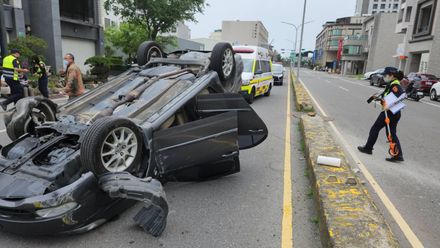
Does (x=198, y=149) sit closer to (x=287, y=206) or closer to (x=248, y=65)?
(x=287, y=206)

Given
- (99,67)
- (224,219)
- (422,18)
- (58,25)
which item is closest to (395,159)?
(224,219)

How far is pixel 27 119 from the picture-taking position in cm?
434

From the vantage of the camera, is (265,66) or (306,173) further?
(265,66)

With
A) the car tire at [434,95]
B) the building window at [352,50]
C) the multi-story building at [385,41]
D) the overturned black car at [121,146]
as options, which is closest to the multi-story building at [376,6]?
the building window at [352,50]

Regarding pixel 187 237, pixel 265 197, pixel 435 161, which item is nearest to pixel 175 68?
pixel 265 197

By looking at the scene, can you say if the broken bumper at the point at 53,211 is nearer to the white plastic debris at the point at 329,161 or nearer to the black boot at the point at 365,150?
the white plastic debris at the point at 329,161

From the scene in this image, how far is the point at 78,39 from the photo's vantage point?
81.1 feet

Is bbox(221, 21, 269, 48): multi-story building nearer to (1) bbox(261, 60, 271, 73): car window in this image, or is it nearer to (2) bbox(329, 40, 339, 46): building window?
(2) bbox(329, 40, 339, 46): building window

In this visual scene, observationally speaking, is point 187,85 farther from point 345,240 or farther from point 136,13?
point 136,13

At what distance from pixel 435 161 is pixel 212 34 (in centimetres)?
14392

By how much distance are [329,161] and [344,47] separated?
83687 millimetres

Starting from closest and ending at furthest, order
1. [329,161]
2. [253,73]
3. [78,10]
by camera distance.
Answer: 1. [329,161]
2. [253,73]
3. [78,10]

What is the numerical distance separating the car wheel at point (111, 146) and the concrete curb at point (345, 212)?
2031 mm

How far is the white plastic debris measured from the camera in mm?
4902
